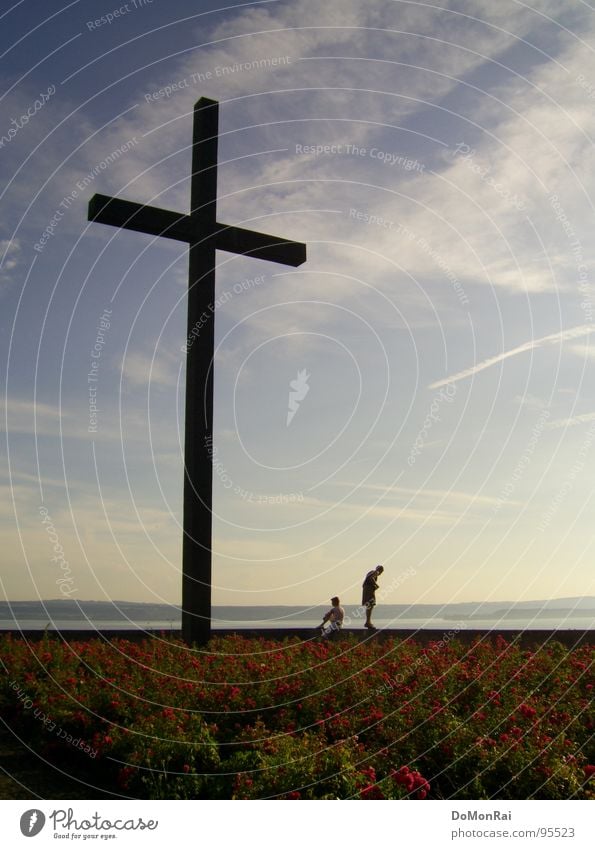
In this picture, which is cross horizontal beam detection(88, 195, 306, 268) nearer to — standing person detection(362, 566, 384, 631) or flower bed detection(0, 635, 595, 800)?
flower bed detection(0, 635, 595, 800)

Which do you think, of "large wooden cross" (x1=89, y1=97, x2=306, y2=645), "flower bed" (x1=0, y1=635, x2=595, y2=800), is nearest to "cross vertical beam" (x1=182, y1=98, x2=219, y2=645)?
"large wooden cross" (x1=89, y1=97, x2=306, y2=645)

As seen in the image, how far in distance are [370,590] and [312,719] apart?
24.8ft

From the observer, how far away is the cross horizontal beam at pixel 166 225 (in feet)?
33.8

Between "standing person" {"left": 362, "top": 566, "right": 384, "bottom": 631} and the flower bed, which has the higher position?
"standing person" {"left": 362, "top": 566, "right": 384, "bottom": 631}

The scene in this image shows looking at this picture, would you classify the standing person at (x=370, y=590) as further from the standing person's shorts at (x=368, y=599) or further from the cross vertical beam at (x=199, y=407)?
the cross vertical beam at (x=199, y=407)

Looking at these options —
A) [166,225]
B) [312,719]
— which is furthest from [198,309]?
[312,719]

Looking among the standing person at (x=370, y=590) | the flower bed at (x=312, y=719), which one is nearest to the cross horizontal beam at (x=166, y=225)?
the flower bed at (x=312, y=719)

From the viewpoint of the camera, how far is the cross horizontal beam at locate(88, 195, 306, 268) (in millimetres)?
10312

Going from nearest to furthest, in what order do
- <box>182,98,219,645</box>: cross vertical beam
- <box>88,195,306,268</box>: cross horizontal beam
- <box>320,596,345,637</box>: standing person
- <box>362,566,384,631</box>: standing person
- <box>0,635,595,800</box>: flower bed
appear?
<box>0,635,595,800</box>: flower bed → <box>182,98,219,645</box>: cross vertical beam → <box>88,195,306,268</box>: cross horizontal beam → <box>320,596,345,637</box>: standing person → <box>362,566,384,631</box>: standing person

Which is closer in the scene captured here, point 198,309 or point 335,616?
point 198,309

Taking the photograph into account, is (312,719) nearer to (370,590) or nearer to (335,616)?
(335,616)

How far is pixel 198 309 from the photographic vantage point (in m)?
10.2

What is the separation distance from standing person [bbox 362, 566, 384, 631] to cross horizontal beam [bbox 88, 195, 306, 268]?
6.08 m
